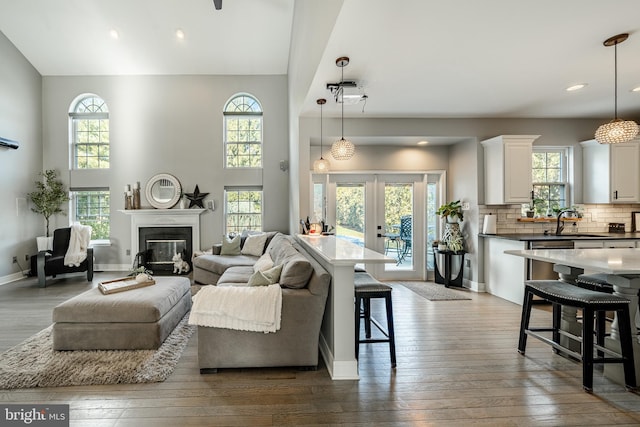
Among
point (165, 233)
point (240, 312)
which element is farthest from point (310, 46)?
point (165, 233)

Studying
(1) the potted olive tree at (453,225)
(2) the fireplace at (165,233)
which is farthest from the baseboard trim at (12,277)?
(1) the potted olive tree at (453,225)

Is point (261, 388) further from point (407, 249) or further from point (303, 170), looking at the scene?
point (407, 249)

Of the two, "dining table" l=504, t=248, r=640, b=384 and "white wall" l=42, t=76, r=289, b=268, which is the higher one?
"white wall" l=42, t=76, r=289, b=268

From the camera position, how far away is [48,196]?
6684 mm

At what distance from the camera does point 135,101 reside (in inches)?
278

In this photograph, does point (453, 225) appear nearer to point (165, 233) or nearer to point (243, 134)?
point (243, 134)

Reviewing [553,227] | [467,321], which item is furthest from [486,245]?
[467,321]

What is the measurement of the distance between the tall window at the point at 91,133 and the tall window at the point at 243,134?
8.19ft

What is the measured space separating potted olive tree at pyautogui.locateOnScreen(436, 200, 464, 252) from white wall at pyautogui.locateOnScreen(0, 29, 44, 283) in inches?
297

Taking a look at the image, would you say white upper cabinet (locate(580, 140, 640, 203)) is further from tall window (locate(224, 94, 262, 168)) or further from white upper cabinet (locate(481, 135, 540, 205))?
tall window (locate(224, 94, 262, 168))

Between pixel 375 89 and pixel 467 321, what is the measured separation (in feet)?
9.31

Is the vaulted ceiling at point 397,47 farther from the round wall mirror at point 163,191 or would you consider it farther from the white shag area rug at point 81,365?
the white shag area rug at point 81,365

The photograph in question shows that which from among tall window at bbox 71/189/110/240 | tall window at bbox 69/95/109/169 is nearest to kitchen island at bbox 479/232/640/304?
tall window at bbox 71/189/110/240

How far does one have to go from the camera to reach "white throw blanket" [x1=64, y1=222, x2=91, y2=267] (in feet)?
20.1
